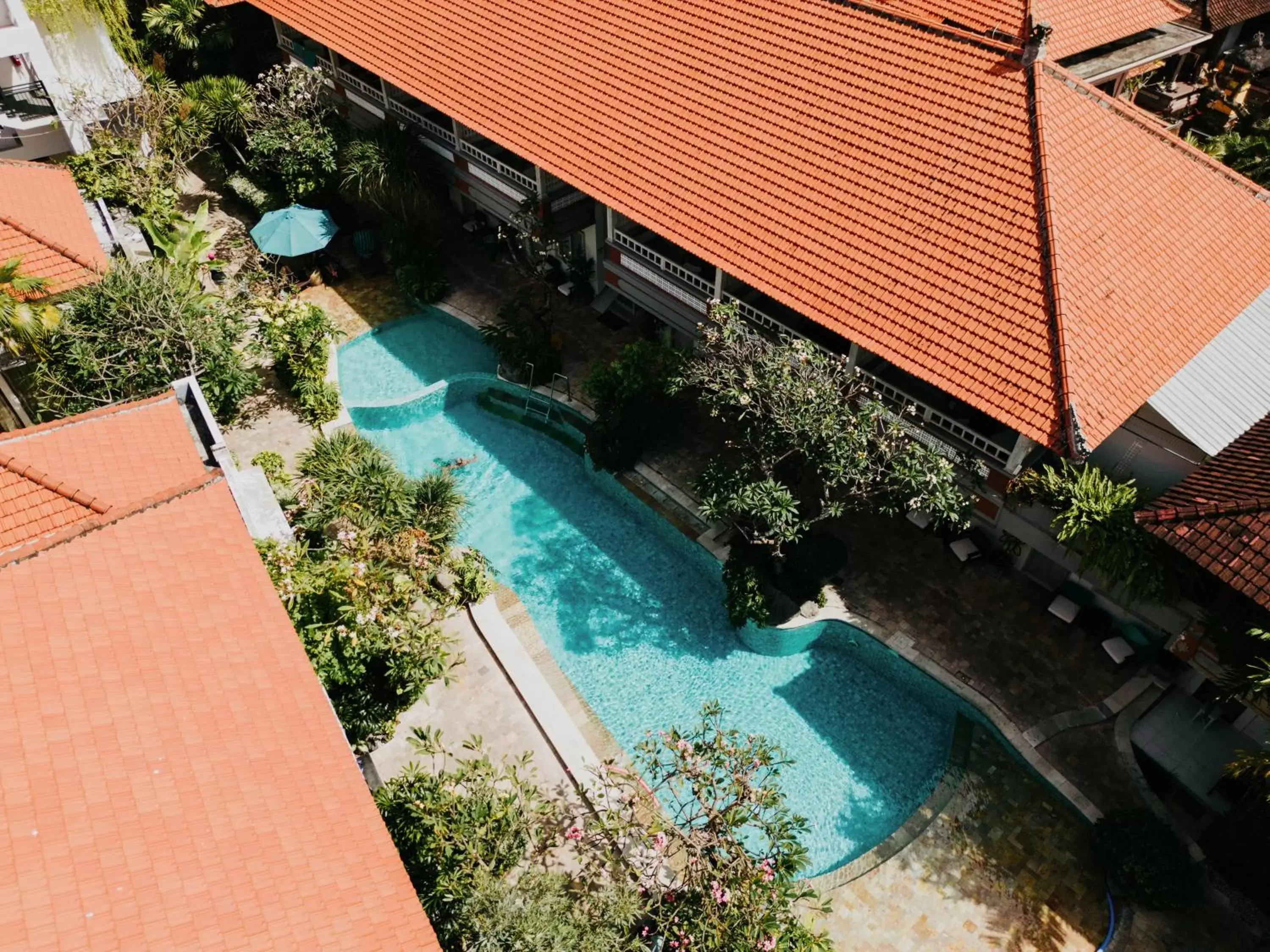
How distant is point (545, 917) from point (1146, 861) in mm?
9866

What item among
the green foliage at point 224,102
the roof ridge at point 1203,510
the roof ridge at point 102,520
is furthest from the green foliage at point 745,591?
the green foliage at point 224,102

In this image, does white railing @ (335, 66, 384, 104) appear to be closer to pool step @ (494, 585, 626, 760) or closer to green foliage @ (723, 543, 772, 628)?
pool step @ (494, 585, 626, 760)

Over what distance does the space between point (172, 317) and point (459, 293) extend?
8241 millimetres

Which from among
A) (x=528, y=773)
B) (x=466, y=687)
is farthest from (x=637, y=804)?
(x=466, y=687)

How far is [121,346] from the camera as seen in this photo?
19609 millimetres

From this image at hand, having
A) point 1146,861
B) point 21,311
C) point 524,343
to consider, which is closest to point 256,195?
point 21,311

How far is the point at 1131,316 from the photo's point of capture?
15.8 m

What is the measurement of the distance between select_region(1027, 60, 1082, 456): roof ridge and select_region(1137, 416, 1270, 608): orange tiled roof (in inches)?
79.8

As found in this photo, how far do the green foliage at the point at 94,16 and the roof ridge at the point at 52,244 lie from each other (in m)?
13.2

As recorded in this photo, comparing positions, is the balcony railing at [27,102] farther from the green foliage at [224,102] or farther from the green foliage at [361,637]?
the green foliage at [361,637]

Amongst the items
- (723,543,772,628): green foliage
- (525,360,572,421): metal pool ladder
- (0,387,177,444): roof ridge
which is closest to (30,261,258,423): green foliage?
(0,387,177,444): roof ridge

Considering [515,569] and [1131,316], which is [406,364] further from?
[1131,316]

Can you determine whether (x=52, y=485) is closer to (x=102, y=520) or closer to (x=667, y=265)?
(x=102, y=520)

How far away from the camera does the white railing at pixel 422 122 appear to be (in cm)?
2525
